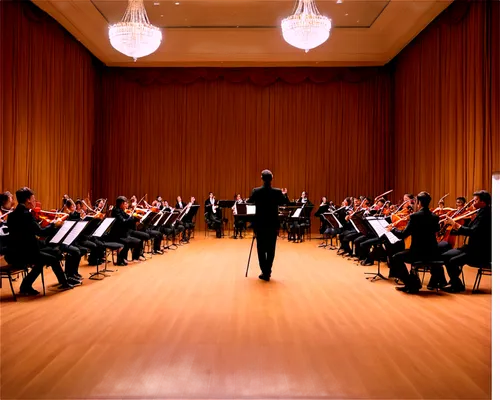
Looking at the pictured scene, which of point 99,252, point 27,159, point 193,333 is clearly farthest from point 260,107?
point 193,333

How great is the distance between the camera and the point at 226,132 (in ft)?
51.7

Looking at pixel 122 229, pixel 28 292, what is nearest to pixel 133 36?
pixel 122 229

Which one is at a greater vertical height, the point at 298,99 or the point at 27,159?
the point at 298,99

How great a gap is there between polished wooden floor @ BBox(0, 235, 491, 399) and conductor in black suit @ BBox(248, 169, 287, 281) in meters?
0.49

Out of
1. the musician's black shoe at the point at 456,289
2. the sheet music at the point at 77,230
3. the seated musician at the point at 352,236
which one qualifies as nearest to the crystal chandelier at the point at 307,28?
the seated musician at the point at 352,236

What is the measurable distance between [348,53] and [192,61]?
4.98 m

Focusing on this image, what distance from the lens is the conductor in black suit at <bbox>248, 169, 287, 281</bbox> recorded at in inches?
247

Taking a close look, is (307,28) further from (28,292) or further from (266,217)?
(28,292)

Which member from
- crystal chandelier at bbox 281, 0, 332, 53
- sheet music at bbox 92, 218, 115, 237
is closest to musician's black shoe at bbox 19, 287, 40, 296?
sheet music at bbox 92, 218, 115, 237

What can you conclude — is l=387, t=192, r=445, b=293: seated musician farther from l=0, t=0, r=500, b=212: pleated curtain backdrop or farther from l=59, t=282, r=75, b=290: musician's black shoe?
l=0, t=0, r=500, b=212: pleated curtain backdrop

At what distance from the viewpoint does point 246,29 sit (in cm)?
1354

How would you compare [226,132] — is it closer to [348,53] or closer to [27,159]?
[348,53]

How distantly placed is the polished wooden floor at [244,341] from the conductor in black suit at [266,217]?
49 centimetres

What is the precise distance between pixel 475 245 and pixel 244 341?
330 cm
